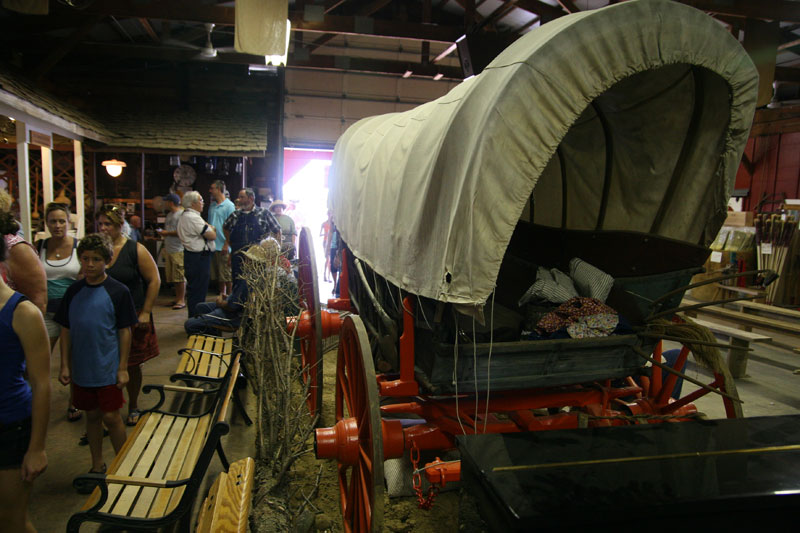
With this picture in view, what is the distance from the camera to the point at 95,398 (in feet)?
10.7

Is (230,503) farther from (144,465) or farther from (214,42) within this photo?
(214,42)

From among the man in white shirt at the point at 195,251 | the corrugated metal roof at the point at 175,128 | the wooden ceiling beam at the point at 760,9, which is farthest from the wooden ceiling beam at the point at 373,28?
the wooden ceiling beam at the point at 760,9

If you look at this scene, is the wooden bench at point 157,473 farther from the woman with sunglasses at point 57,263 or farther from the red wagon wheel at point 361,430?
the woman with sunglasses at point 57,263

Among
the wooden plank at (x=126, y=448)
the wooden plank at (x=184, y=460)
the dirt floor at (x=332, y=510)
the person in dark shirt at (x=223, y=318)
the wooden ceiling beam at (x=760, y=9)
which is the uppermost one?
the wooden ceiling beam at (x=760, y=9)

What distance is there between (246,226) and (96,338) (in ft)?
10.8

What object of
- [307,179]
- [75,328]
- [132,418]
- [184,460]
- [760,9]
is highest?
[760,9]

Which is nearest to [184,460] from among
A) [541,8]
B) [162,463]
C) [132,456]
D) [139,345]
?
[162,463]

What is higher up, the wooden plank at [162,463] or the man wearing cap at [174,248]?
the man wearing cap at [174,248]

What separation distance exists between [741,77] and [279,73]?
12.4 meters

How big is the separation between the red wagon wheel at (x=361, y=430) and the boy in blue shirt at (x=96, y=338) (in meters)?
1.53

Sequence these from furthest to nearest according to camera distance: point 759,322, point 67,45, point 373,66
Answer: point 373,66
point 67,45
point 759,322

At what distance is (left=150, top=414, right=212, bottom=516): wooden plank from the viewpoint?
2.57 meters

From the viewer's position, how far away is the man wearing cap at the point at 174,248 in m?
7.97

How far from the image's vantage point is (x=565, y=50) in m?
1.97
